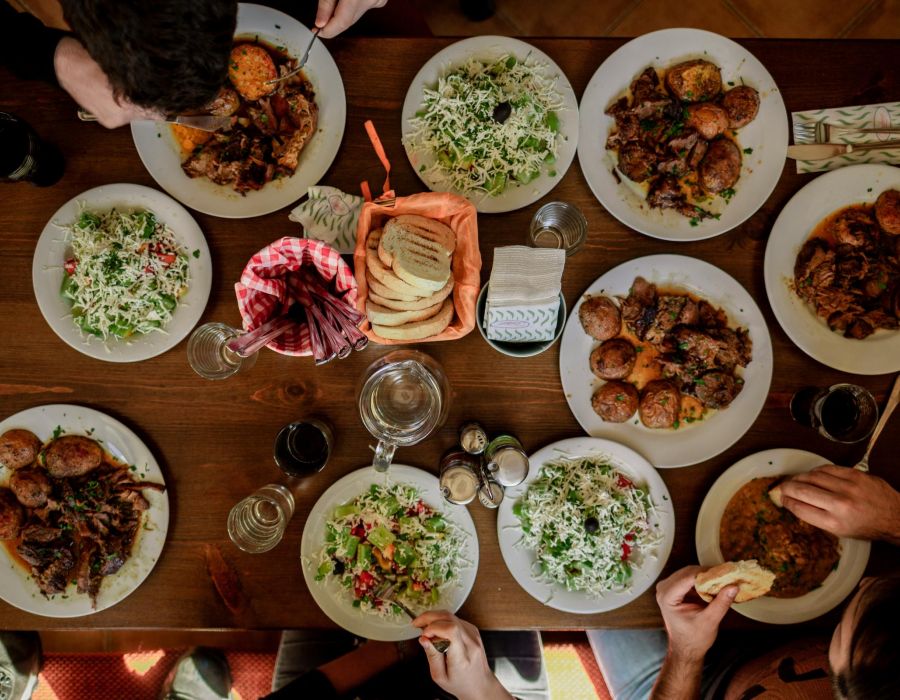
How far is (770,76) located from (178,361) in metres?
2.33

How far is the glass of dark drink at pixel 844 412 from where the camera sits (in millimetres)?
2092

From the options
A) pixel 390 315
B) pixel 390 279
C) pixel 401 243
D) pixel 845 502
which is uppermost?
pixel 401 243

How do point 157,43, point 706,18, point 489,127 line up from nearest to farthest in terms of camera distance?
point 157,43 → point 489,127 → point 706,18

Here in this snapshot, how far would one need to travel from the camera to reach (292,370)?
2199mm

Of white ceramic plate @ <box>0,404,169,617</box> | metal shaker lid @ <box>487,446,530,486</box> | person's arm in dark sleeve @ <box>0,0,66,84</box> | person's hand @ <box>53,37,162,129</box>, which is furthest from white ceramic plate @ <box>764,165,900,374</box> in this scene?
person's arm in dark sleeve @ <box>0,0,66,84</box>

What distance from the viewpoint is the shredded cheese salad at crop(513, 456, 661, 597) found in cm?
213

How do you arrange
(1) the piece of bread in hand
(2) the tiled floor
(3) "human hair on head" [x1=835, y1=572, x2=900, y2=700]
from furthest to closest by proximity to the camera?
(2) the tiled floor, (1) the piece of bread in hand, (3) "human hair on head" [x1=835, y1=572, x2=900, y2=700]

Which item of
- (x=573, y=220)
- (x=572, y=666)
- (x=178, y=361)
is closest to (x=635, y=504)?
(x=573, y=220)

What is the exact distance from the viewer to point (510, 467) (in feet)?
6.64

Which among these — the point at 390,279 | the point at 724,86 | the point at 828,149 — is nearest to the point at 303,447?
the point at 390,279

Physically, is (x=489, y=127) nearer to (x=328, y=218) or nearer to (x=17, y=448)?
(x=328, y=218)

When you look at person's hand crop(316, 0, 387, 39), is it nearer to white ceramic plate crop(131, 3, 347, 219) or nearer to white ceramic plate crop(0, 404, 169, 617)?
white ceramic plate crop(131, 3, 347, 219)

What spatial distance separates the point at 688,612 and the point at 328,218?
1828 millimetres

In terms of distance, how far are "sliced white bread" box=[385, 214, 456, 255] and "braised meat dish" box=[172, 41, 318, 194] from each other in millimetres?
509
